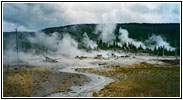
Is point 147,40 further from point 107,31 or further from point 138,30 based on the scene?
point 107,31

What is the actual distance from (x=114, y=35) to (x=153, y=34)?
134 ft

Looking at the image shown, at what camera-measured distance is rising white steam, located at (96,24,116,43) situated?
167 meters

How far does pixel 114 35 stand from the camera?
175125 millimetres

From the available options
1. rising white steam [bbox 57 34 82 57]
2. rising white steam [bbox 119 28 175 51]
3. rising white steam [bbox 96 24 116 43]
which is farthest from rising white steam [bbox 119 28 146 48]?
rising white steam [bbox 57 34 82 57]

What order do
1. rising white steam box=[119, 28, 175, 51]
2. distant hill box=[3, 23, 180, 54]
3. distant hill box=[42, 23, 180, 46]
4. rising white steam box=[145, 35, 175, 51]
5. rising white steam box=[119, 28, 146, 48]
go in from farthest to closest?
rising white steam box=[119, 28, 146, 48] → rising white steam box=[145, 35, 175, 51] → rising white steam box=[119, 28, 175, 51] → distant hill box=[42, 23, 180, 46] → distant hill box=[3, 23, 180, 54]

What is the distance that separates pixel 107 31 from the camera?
598ft

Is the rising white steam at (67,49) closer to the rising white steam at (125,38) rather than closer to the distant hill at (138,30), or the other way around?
the distant hill at (138,30)

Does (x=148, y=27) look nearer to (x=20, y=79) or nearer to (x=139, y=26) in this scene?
(x=139, y=26)

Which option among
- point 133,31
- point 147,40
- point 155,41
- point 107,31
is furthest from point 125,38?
point 155,41

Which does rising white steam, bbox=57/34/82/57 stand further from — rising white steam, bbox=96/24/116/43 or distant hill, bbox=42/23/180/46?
rising white steam, bbox=96/24/116/43

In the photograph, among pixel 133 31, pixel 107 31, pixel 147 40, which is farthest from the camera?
pixel 133 31

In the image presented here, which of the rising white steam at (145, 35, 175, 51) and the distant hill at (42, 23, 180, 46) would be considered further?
the rising white steam at (145, 35, 175, 51)

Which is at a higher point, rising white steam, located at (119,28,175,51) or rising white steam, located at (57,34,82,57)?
rising white steam, located at (119,28,175,51)

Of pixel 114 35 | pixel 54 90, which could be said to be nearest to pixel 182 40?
pixel 54 90
